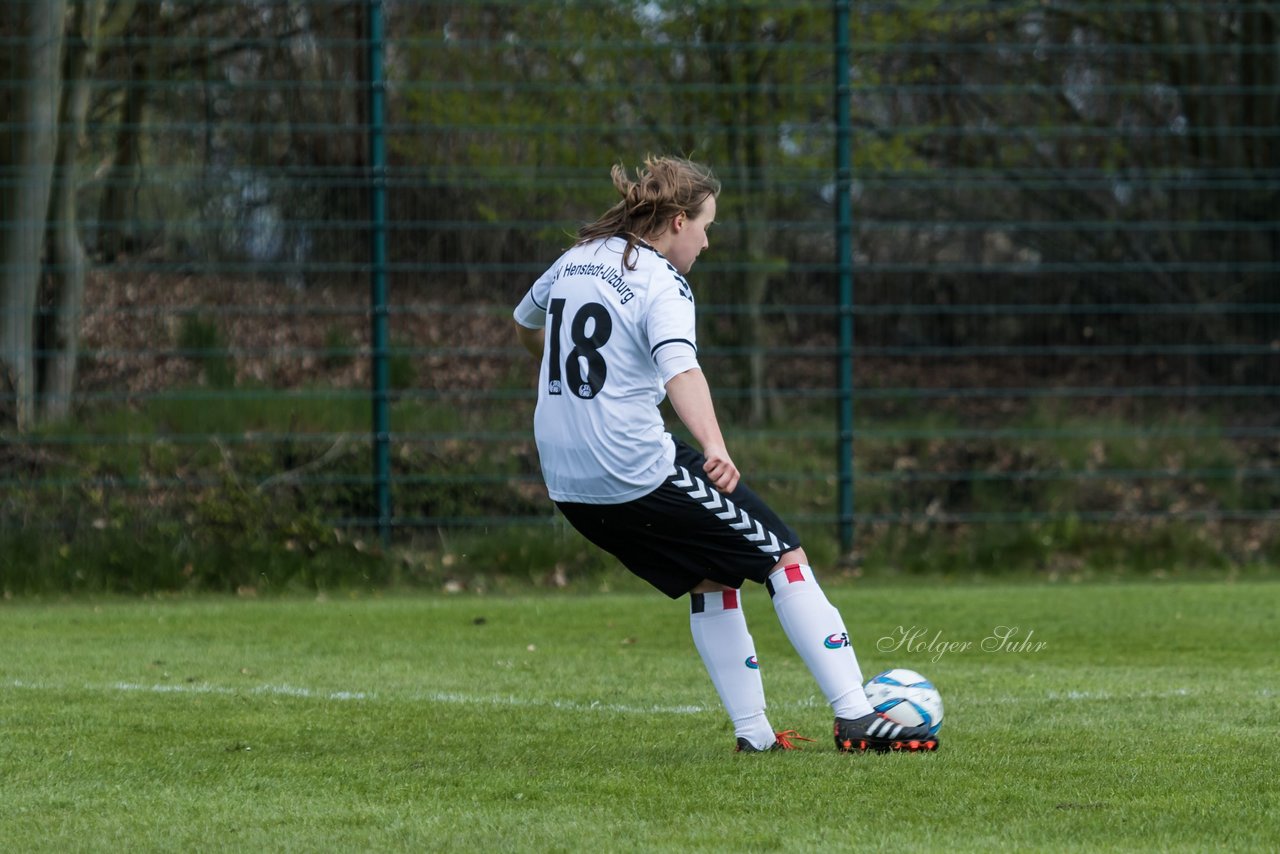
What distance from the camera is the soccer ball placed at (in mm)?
Result: 4500

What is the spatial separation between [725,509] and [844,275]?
535 cm

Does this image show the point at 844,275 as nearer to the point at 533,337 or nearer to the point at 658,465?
the point at 533,337

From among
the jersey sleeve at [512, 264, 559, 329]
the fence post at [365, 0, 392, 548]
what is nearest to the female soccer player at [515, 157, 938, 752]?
the jersey sleeve at [512, 264, 559, 329]

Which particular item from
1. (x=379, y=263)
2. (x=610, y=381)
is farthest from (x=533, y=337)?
(x=379, y=263)

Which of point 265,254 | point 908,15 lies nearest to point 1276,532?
point 908,15

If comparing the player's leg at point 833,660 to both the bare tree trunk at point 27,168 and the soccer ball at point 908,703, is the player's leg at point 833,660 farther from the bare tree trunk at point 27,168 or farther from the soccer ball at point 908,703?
the bare tree trunk at point 27,168

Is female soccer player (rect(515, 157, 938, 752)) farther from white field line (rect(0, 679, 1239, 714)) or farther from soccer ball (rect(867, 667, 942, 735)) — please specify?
white field line (rect(0, 679, 1239, 714))

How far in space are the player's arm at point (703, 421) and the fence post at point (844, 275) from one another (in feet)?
17.6

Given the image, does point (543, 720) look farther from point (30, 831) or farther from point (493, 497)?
point (493, 497)

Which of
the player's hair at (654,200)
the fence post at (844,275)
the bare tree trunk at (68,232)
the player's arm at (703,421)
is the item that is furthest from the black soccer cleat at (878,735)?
the bare tree trunk at (68,232)

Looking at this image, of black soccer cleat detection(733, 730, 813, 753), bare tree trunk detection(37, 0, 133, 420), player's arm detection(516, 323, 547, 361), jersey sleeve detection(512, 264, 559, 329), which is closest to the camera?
black soccer cleat detection(733, 730, 813, 753)

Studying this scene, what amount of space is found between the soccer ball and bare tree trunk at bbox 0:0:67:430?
602 centimetres

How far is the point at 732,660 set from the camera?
468cm

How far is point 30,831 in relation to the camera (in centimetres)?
367
